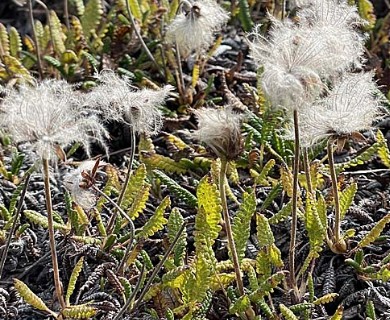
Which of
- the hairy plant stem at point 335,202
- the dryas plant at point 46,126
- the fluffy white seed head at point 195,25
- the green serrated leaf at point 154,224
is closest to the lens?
the dryas plant at point 46,126

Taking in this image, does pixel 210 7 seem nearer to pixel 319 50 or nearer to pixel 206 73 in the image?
pixel 206 73

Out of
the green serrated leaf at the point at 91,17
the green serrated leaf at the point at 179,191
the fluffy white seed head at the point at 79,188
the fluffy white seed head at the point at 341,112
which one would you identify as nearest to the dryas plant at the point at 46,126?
the fluffy white seed head at the point at 79,188

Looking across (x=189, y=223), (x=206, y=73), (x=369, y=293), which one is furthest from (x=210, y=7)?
(x=369, y=293)

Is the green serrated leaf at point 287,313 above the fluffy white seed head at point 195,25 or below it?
below

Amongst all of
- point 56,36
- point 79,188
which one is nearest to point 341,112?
point 79,188

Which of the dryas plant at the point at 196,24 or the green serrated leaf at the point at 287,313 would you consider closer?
the green serrated leaf at the point at 287,313

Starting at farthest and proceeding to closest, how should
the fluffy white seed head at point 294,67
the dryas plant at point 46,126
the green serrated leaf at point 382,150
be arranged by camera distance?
the green serrated leaf at point 382,150, the dryas plant at point 46,126, the fluffy white seed head at point 294,67

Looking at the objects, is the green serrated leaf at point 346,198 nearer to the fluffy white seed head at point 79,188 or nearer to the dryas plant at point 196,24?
the fluffy white seed head at point 79,188

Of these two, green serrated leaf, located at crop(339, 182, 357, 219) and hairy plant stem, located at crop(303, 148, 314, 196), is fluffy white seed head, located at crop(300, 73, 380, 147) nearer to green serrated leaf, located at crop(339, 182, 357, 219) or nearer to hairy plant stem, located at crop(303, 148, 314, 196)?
hairy plant stem, located at crop(303, 148, 314, 196)

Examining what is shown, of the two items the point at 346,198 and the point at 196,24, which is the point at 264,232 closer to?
the point at 346,198
